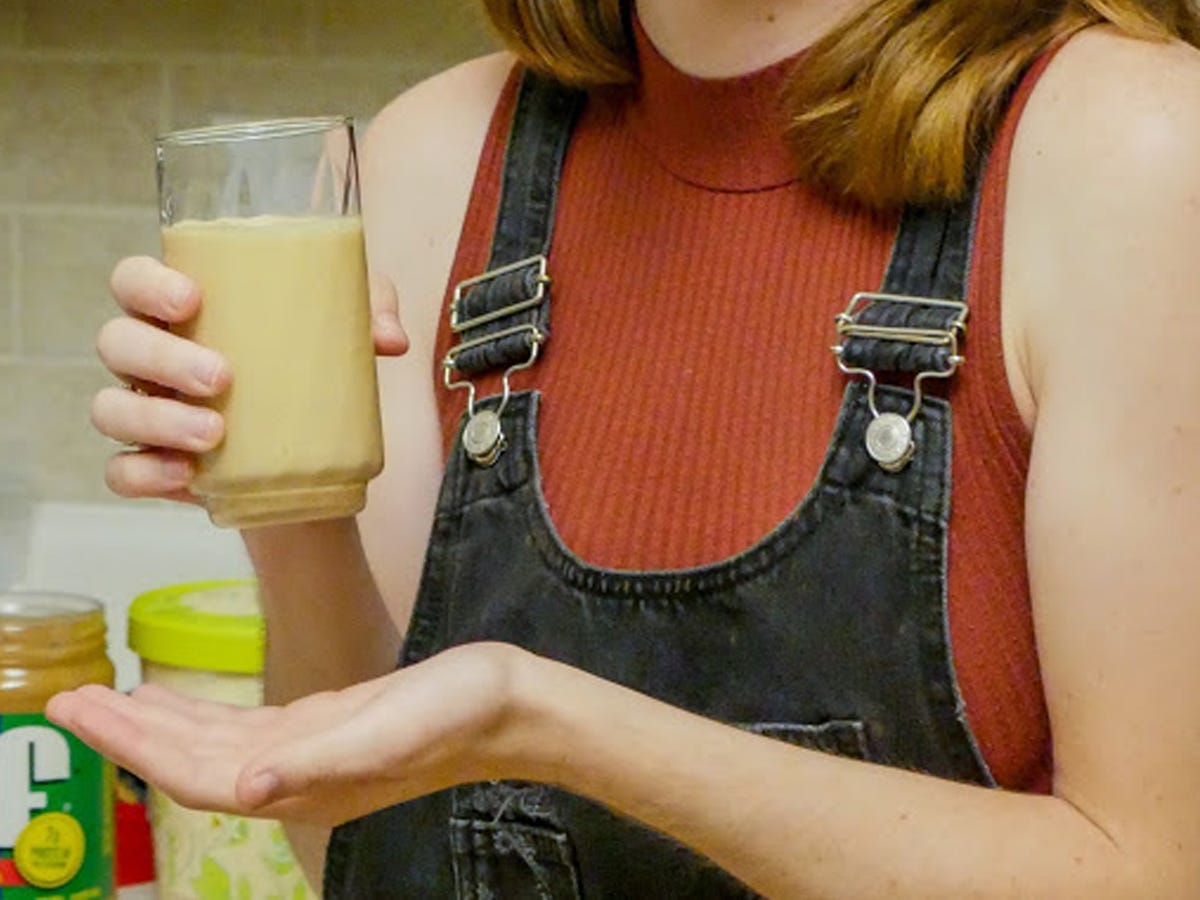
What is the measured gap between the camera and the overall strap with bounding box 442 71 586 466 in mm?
1196

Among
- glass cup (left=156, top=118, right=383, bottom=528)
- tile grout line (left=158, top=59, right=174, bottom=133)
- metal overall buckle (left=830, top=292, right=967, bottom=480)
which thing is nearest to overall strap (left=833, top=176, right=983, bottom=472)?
metal overall buckle (left=830, top=292, right=967, bottom=480)

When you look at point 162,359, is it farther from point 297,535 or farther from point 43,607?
point 43,607

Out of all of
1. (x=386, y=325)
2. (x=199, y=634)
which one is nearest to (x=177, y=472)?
(x=386, y=325)

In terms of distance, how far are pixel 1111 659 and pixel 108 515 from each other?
47.3 inches

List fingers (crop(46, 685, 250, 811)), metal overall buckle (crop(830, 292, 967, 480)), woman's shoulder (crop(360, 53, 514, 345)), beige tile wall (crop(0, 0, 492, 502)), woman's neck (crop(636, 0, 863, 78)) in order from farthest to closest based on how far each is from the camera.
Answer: beige tile wall (crop(0, 0, 492, 502)) → woman's shoulder (crop(360, 53, 514, 345)) → woman's neck (crop(636, 0, 863, 78)) → metal overall buckle (crop(830, 292, 967, 480)) → fingers (crop(46, 685, 250, 811))

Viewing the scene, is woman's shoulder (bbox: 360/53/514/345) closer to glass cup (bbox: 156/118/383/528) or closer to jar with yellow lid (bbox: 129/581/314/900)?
glass cup (bbox: 156/118/383/528)

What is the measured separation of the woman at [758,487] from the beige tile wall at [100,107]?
55 centimetres

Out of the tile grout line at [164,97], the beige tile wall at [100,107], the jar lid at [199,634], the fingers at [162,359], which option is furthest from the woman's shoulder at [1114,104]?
the tile grout line at [164,97]

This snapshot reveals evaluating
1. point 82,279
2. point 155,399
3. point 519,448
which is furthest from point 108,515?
point 155,399

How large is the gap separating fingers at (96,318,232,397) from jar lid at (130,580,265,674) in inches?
23.0

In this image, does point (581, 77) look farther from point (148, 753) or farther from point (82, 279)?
point (82, 279)

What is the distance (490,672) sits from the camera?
0.83 m

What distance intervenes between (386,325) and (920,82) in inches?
12.1

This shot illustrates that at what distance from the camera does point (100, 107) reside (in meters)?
1.88
